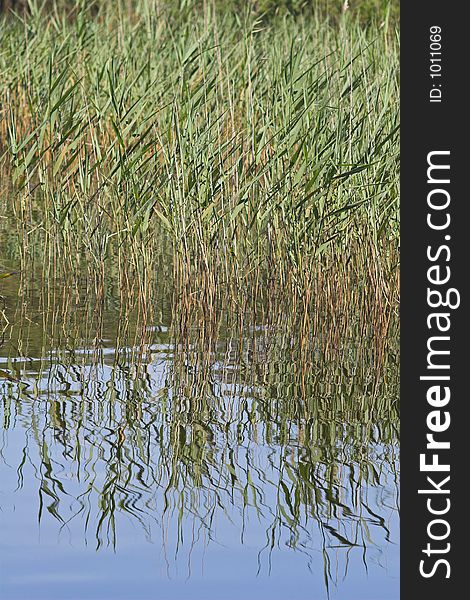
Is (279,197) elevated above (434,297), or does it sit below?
above

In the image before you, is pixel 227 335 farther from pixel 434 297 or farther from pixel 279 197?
pixel 434 297

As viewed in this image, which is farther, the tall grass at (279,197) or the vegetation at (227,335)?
the tall grass at (279,197)

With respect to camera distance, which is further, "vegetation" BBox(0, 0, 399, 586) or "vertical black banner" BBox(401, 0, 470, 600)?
"vegetation" BBox(0, 0, 399, 586)

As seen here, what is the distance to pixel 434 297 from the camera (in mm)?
4516

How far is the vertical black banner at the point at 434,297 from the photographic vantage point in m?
3.56

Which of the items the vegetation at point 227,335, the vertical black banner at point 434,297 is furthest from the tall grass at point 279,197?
the vertical black banner at point 434,297

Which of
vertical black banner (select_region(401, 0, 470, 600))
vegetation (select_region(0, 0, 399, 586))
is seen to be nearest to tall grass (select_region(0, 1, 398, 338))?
vegetation (select_region(0, 0, 399, 586))

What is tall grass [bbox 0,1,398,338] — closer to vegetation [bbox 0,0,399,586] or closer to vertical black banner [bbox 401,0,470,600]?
vegetation [bbox 0,0,399,586]

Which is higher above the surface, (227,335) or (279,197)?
(279,197)

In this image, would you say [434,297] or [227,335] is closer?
[434,297]

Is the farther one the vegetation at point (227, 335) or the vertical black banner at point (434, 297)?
the vegetation at point (227, 335)

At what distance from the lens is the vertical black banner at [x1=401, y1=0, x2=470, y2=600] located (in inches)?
140

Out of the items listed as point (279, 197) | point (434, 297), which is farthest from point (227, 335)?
point (434, 297)

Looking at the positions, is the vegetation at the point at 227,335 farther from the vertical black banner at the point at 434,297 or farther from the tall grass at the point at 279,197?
the vertical black banner at the point at 434,297
